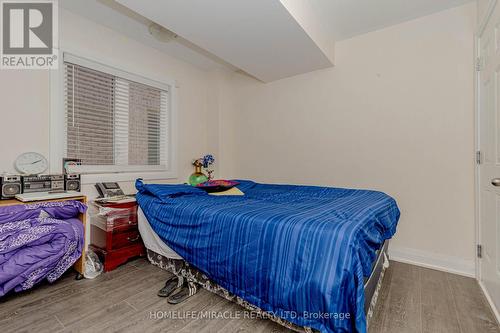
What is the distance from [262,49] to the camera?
2572mm

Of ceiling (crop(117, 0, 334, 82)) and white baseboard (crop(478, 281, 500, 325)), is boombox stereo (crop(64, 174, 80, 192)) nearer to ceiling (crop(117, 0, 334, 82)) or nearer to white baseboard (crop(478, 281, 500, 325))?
ceiling (crop(117, 0, 334, 82))

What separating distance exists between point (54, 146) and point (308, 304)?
2537mm

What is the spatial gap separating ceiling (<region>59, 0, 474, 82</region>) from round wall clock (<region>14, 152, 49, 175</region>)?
4.83 feet

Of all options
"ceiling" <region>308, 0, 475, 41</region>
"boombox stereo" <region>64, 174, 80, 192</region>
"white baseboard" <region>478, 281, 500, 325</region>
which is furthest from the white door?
"boombox stereo" <region>64, 174, 80, 192</region>

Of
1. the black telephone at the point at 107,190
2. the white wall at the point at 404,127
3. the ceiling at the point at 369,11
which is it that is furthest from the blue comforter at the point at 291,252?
the ceiling at the point at 369,11

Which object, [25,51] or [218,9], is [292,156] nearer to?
[218,9]

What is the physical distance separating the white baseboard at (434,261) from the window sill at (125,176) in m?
2.84

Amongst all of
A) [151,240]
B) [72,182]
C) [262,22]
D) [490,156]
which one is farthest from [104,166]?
[490,156]

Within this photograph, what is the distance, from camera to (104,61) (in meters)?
2.61

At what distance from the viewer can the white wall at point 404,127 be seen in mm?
2254

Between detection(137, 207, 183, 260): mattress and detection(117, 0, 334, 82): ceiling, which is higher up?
detection(117, 0, 334, 82): ceiling

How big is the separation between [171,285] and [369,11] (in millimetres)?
3101

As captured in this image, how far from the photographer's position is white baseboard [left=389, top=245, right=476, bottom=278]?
2189 millimetres

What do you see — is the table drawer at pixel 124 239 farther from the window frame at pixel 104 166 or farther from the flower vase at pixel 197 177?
the flower vase at pixel 197 177
